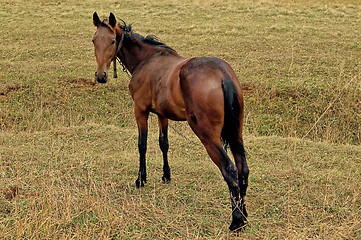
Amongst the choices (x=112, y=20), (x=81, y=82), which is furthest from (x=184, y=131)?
(x=112, y=20)

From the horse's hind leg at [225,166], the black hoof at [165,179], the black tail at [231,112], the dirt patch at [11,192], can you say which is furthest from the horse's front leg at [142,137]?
the dirt patch at [11,192]

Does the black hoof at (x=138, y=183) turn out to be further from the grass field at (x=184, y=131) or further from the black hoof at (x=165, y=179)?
the black hoof at (x=165, y=179)

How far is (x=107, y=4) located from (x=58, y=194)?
18.5 meters

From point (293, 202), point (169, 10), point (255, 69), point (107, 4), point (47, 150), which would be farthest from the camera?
point (107, 4)

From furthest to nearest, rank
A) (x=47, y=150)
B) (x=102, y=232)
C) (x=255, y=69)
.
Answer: (x=255, y=69), (x=47, y=150), (x=102, y=232)

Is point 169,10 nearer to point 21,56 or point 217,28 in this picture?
point 217,28

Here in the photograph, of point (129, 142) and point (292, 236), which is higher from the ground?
point (292, 236)

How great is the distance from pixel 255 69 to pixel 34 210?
29.2 ft

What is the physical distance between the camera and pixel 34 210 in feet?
17.4

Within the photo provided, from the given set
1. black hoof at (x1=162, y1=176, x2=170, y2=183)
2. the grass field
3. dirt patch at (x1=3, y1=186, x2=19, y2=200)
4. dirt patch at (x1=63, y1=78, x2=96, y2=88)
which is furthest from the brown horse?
dirt patch at (x1=63, y1=78, x2=96, y2=88)

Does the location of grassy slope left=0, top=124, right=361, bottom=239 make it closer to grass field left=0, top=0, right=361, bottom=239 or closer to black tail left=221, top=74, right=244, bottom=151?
grass field left=0, top=0, right=361, bottom=239

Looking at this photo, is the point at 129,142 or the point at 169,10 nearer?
the point at 129,142

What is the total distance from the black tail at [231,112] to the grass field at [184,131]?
1.11 meters

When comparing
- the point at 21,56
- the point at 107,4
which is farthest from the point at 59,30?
the point at 107,4
